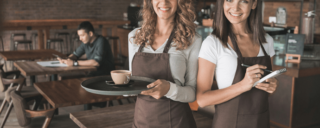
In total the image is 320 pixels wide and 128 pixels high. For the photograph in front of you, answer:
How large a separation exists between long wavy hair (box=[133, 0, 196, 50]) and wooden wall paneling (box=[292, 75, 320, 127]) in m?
2.06

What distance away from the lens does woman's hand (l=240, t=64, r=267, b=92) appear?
1.20 meters

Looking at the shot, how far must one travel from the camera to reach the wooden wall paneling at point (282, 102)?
3059 millimetres

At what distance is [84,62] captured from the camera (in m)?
3.79

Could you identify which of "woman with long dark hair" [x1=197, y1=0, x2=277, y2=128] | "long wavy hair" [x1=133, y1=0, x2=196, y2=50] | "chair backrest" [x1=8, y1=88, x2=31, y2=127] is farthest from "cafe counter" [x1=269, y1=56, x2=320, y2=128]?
"chair backrest" [x1=8, y1=88, x2=31, y2=127]

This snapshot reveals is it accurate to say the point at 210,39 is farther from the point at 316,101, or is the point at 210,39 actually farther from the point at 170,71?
the point at 316,101

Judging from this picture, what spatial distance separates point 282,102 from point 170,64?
219cm

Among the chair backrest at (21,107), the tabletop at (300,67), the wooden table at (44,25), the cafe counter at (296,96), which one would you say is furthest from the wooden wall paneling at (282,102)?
the wooden table at (44,25)

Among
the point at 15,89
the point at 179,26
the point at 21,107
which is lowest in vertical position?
the point at 15,89

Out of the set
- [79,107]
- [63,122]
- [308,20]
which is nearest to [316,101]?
[308,20]

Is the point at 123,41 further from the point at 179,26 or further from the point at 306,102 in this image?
the point at 179,26

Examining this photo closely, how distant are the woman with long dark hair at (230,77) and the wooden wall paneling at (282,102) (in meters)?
1.84

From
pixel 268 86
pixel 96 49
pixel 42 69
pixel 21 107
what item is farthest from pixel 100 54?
pixel 268 86

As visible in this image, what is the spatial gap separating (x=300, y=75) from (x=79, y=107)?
10.4ft

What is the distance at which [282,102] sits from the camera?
10.3 ft
